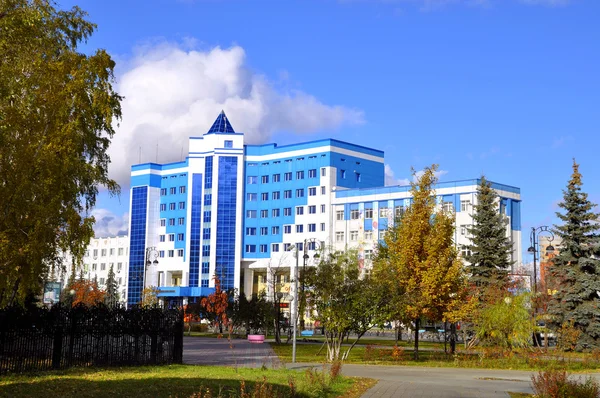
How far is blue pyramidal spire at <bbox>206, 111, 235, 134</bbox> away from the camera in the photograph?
Answer: 364 ft

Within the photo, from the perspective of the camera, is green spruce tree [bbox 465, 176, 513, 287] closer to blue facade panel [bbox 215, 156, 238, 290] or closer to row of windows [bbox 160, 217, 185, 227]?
blue facade panel [bbox 215, 156, 238, 290]

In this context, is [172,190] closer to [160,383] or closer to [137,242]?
[137,242]

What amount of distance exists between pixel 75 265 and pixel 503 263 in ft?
111

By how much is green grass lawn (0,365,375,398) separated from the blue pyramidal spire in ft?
294

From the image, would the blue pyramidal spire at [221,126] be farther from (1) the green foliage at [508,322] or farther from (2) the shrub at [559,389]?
(2) the shrub at [559,389]

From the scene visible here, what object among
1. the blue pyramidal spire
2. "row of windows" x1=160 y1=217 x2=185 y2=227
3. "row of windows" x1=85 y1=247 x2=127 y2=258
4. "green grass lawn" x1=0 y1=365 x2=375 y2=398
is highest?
the blue pyramidal spire

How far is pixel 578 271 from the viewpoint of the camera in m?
44.1

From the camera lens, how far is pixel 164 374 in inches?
818

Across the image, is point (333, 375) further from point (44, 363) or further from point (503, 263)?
point (503, 263)

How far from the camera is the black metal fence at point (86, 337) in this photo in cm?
2019

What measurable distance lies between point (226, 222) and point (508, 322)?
7672 centimetres

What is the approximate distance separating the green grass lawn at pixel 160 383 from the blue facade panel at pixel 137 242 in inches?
3760

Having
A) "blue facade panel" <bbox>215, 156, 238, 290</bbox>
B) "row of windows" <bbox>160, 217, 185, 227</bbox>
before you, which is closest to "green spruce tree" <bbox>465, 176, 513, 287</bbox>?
"blue facade panel" <bbox>215, 156, 238, 290</bbox>

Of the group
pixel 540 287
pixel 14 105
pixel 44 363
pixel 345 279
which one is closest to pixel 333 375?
pixel 44 363
